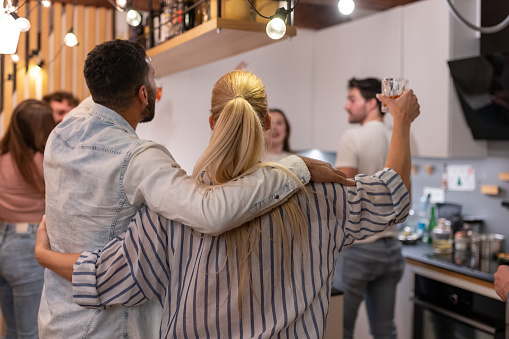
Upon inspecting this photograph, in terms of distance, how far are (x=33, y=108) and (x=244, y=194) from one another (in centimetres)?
193

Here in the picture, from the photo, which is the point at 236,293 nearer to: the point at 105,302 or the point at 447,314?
the point at 105,302

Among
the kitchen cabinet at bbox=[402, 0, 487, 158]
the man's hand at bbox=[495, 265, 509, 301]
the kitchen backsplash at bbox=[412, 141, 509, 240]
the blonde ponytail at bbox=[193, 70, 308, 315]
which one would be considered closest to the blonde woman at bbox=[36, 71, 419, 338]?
the blonde ponytail at bbox=[193, 70, 308, 315]

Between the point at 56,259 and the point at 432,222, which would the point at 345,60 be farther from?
the point at 56,259

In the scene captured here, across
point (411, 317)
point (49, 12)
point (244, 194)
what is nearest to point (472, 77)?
point (411, 317)

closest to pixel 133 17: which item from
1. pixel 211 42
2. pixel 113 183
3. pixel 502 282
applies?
pixel 211 42

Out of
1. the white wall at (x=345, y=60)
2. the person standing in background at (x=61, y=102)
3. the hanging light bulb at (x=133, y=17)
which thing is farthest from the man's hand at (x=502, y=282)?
the person standing in background at (x=61, y=102)

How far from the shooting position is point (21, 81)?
3660 mm

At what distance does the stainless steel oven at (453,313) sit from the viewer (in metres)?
2.63

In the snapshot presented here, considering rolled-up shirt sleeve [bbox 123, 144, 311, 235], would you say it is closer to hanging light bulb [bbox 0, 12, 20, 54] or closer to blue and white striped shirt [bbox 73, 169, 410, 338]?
blue and white striped shirt [bbox 73, 169, 410, 338]

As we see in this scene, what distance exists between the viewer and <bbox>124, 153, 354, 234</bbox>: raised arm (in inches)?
44.4

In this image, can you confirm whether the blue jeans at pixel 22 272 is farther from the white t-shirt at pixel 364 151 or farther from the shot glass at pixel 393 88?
the shot glass at pixel 393 88

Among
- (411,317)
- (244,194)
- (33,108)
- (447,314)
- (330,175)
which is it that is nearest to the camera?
(244,194)

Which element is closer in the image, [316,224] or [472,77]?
[316,224]

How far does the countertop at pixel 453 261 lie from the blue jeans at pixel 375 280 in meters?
0.22
